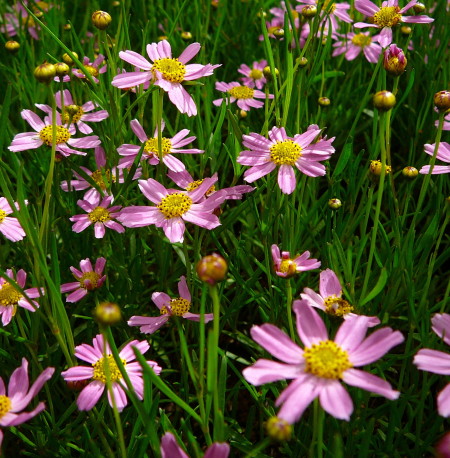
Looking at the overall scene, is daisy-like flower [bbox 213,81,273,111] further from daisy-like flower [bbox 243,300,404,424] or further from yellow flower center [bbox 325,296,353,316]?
daisy-like flower [bbox 243,300,404,424]

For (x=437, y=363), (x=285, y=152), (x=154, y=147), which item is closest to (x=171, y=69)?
(x=154, y=147)

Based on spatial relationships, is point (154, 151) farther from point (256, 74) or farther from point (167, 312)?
point (256, 74)

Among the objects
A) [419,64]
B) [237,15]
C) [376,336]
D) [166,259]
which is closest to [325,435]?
[376,336]

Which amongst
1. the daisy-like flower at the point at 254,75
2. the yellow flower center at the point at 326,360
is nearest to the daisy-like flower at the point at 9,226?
the yellow flower center at the point at 326,360

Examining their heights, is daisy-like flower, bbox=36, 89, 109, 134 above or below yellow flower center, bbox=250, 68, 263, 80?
above

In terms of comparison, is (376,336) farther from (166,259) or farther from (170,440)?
(166,259)

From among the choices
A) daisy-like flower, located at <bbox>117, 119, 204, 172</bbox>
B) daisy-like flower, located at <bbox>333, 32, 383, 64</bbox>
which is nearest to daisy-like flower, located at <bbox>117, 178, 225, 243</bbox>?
daisy-like flower, located at <bbox>117, 119, 204, 172</bbox>
